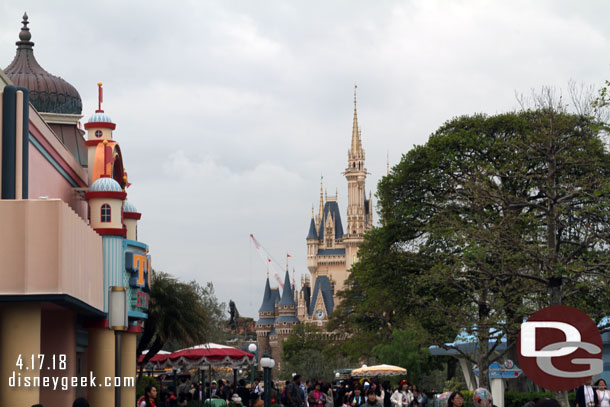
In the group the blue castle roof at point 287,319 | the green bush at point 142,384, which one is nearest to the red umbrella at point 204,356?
the green bush at point 142,384

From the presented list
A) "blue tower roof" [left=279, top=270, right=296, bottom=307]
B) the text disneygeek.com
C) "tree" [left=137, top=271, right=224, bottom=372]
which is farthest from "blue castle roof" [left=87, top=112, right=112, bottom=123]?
"blue tower roof" [left=279, top=270, right=296, bottom=307]

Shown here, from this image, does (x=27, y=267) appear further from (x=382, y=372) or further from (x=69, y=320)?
(x=382, y=372)

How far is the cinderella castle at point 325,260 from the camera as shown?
16438 centimetres

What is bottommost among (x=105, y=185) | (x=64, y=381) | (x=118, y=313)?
(x=64, y=381)

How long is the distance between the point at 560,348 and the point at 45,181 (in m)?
13.4

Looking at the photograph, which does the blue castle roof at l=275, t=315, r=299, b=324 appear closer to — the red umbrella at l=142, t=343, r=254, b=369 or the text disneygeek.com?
the red umbrella at l=142, t=343, r=254, b=369

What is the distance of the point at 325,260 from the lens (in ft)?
566

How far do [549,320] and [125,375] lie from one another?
17883mm

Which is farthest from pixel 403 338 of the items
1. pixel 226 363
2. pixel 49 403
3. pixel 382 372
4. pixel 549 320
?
pixel 549 320

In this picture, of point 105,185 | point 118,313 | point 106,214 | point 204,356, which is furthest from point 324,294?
point 118,313

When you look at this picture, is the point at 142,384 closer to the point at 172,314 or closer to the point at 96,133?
the point at 172,314

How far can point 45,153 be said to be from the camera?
2127 centimetres

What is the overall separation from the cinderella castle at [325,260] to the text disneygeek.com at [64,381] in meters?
138

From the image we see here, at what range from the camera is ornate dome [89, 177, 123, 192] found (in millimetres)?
24516
